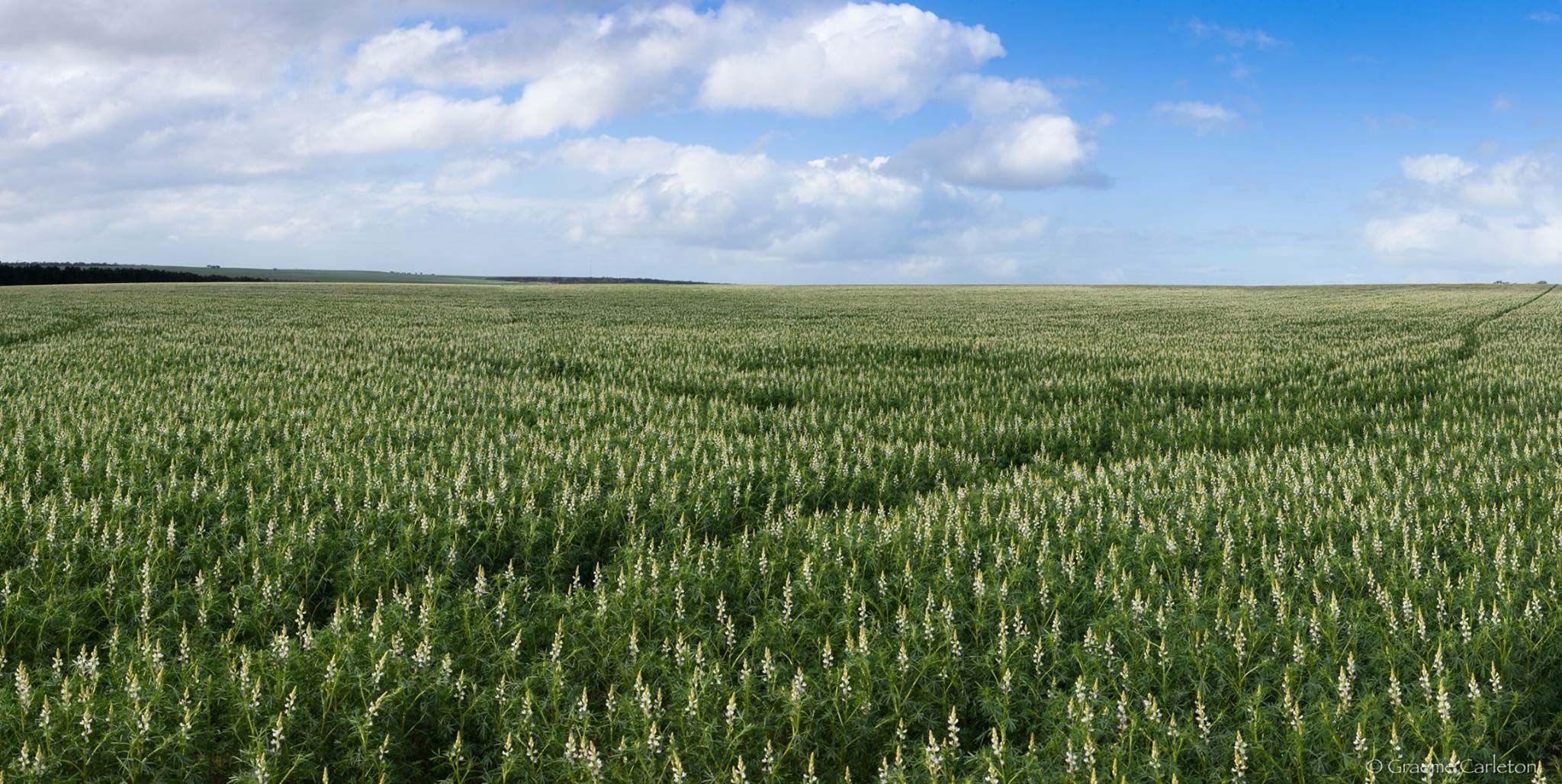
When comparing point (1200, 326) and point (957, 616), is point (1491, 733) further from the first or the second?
point (1200, 326)

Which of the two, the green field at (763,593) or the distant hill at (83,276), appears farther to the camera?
the distant hill at (83,276)

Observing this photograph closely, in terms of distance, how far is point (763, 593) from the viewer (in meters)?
6.57

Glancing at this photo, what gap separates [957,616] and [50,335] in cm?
3541

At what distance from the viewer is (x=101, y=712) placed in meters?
4.76

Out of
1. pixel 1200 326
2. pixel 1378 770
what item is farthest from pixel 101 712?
pixel 1200 326

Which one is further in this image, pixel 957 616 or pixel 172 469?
pixel 172 469

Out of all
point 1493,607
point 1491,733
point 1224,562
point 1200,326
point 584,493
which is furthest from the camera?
point 1200,326

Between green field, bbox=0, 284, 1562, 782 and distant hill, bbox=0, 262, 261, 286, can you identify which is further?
distant hill, bbox=0, 262, 261, 286

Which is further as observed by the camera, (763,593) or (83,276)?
(83,276)

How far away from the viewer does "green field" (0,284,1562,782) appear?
4637 millimetres

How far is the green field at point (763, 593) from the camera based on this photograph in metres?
4.64

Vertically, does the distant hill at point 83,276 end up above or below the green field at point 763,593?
above

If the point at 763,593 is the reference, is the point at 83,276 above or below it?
above

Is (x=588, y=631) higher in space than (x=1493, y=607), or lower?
lower
